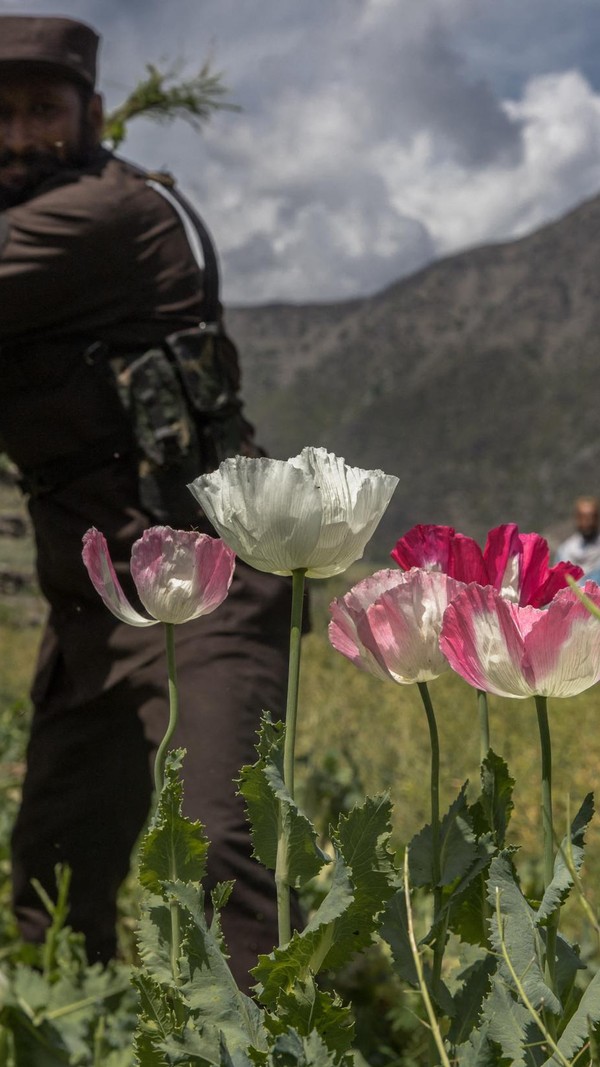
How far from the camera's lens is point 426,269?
568 ft

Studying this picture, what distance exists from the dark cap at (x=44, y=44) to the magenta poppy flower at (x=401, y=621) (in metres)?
1.97

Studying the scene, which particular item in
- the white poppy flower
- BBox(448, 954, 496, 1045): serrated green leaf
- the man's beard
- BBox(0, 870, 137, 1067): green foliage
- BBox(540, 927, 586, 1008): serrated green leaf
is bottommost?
BBox(0, 870, 137, 1067): green foliage

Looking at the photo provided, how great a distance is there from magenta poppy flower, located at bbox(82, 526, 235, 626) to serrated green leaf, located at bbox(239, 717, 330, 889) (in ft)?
0.28

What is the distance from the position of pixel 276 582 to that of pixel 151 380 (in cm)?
45

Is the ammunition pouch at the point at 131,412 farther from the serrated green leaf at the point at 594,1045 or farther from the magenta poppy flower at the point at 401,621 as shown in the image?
the serrated green leaf at the point at 594,1045

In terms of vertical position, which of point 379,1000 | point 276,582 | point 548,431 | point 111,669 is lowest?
point 548,431

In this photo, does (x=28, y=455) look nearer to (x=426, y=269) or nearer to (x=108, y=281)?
(x=108, y=281)

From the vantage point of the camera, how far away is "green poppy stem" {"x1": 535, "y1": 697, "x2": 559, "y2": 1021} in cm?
51

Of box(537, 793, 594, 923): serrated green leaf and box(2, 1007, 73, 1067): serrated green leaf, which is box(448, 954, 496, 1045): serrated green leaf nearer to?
box(537, 793, 594, 923): serrated green leaf

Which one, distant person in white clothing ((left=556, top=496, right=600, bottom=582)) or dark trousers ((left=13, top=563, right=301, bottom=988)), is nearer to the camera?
dark trousers ((left=13, top=563, right=301, bottom=988))

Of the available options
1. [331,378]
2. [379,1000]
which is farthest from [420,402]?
[379,1000]

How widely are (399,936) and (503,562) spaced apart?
0.21m

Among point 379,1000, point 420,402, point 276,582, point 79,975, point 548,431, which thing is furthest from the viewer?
point 420,402

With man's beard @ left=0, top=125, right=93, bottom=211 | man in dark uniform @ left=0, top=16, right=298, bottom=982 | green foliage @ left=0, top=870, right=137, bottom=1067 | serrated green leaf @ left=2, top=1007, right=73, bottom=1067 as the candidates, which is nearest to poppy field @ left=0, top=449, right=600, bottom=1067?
green foliage @ left=0, top=870, right=137, bottom=1067
